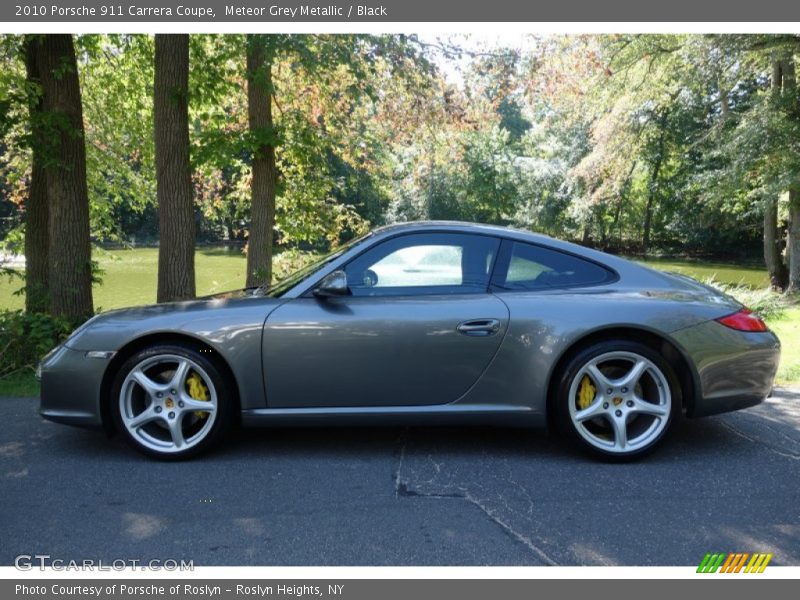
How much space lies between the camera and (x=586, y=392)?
4.18 metres

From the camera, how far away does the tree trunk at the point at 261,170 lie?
9253 millimetres

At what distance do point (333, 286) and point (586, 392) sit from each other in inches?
64.3

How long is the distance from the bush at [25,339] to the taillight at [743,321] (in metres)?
6.14

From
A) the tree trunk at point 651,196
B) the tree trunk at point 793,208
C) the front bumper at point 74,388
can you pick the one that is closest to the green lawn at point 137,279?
the front bumper at point 74,388

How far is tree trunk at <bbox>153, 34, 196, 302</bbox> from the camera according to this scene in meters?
8.05

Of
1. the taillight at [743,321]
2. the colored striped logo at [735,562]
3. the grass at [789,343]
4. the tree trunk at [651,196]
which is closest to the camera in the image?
the colored striped logo at [735,562]

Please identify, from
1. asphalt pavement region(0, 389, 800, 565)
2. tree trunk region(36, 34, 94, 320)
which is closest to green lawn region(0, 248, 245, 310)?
tree trunk region(36, 34, 94, 320)

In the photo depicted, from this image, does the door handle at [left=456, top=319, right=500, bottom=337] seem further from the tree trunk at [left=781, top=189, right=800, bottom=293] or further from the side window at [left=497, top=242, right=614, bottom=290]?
the tree trunk at [left=781, top=189, right=800, bottom=293]

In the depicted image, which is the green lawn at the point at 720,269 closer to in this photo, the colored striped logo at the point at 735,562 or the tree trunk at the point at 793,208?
the tree trunk at the point at 793,208

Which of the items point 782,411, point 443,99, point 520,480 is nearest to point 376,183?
point 443,99

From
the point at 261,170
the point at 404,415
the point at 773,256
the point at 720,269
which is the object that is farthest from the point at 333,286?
the point at 720,269

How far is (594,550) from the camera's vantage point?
3.01 m

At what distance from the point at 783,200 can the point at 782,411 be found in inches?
604

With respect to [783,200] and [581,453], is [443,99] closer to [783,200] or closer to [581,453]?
[581,453]
